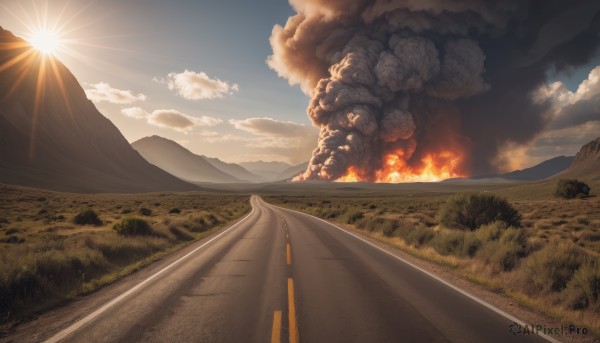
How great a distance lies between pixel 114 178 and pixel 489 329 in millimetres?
141916

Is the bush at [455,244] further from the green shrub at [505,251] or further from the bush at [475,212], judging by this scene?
the bush at [475,212]

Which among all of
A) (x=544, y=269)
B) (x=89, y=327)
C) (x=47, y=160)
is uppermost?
(x=47, y=160)

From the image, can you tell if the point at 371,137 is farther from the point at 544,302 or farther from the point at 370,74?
the point at 544,302

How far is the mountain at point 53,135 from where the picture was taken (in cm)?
9800

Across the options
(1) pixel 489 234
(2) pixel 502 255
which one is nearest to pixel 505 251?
(2) pixel 502 255

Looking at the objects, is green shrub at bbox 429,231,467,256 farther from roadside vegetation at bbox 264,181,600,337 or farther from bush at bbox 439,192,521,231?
bush at bbox 439,192,521,231

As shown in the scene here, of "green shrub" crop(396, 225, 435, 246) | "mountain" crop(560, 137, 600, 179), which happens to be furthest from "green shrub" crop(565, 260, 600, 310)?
"mountain" crop(560, 137, 600, 179)

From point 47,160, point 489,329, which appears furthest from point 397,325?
point 47,160

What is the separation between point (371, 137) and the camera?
419 ft

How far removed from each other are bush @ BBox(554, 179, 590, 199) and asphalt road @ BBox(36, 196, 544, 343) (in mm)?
53505

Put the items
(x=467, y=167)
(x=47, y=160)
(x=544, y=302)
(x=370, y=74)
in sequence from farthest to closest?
(x=467, y=167)
(x=370, y=74)
(x=47, y=160)
(x=544, y=302)

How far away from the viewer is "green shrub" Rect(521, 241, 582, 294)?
7.75 meters

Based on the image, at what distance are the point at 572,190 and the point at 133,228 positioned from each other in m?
58.6

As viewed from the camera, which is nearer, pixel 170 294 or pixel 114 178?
pixel 170 294
